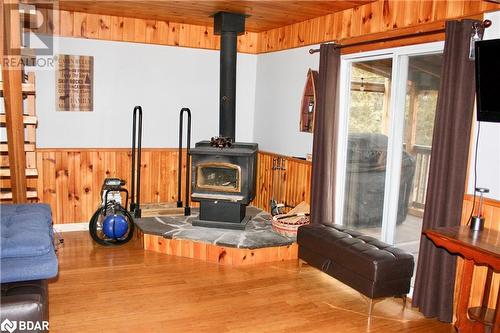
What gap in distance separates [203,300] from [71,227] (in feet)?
8.28

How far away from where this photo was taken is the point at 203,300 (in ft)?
11.8

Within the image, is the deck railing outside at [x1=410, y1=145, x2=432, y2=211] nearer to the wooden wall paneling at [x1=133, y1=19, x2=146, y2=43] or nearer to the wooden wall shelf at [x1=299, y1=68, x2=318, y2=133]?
the wooden wall shelf at [x1=299, y1=68, x2=318, y2=133]

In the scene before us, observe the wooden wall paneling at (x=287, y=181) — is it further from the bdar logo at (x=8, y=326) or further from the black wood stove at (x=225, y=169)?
the bdar logo at (x=8, y=326)

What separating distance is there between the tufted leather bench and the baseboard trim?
2891mm

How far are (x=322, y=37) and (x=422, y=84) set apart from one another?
1369mm

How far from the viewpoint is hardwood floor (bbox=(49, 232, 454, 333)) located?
10.5 feet

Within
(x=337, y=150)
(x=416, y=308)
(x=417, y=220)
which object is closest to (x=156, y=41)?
(x=337, y=150)

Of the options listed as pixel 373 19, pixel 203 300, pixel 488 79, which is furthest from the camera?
pixel 373 19

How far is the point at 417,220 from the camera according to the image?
396 centimetres

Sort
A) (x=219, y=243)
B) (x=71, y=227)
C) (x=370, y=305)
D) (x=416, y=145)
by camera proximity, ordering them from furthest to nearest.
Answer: (x=71, y=227) → (x=219, y=243) → (x=416, y=145) → (x=370, y=305)

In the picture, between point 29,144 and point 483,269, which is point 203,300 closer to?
point 29,144

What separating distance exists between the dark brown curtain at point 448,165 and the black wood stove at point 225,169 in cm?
198

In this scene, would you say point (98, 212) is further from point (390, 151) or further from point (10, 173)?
point (390, 151)

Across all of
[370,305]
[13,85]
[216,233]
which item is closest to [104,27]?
[13,85]
